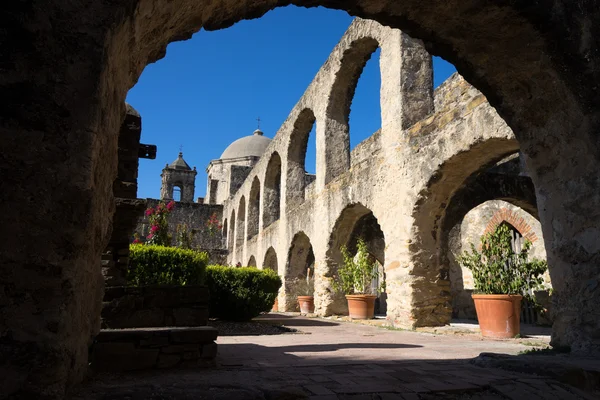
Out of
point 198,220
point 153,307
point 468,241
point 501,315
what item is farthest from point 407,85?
point 198,220

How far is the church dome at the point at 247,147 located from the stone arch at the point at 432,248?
26473 mm

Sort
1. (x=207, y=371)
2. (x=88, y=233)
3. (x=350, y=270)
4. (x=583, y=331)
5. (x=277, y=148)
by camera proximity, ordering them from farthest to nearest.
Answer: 1. (x=277, y=148)
2. (x=350, y=270)
3. (x=583, y=331)
4. (x=207, y=371)
5. (x=88, y=233)

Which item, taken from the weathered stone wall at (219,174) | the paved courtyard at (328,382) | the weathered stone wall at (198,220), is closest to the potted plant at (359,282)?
the paved courtyard at (328,382)

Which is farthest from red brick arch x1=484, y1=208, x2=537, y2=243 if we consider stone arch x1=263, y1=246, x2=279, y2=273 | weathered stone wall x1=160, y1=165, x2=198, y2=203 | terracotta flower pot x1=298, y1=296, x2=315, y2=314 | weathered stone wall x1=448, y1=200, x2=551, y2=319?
weathered stone wall x1=160, y1=165, x2=198, y2=203

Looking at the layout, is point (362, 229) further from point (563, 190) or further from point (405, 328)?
point (563, 190)

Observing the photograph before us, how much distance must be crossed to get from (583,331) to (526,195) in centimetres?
616

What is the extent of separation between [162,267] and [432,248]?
4.07 m

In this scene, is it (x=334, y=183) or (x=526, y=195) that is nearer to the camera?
(x=526, y=195)

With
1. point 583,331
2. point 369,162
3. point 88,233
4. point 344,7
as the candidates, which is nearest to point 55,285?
point 88,233

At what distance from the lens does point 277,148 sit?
14109 millimetres

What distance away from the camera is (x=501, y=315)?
17.2ft

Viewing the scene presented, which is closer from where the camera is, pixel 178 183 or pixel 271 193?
pixel 271 193

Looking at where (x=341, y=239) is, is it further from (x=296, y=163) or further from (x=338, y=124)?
(x=296, y=163)

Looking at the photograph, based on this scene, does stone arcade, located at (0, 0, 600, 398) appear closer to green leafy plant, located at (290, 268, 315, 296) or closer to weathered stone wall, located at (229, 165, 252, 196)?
green leafy plant, located at (290, 268, 315, 296)
